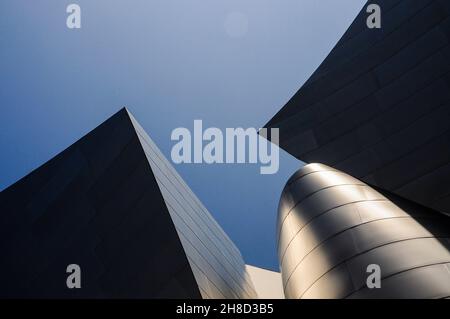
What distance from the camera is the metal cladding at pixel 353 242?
989 centimetres

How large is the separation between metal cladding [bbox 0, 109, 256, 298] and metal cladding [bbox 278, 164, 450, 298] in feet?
10.6

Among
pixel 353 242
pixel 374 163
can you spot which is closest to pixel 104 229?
pixel 353 242

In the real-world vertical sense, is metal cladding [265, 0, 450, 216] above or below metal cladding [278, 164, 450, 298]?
above

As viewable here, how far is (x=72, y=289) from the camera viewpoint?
14891 millimetres

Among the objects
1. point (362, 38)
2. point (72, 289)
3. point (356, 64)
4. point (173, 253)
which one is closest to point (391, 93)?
point (356, 64)

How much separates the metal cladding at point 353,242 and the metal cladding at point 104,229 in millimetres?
3220

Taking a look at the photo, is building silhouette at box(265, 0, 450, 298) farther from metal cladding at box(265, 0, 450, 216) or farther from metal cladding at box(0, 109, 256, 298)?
metal cladding at box(0, 109, 256, 298)

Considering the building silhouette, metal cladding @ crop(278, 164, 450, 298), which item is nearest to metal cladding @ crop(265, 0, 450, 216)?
the building silhouette

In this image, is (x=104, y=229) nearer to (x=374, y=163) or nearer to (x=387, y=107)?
(x=374, y=163)

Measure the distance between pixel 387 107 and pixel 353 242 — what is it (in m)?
10.5

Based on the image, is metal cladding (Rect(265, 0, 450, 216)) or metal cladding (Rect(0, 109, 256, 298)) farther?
metal cladding (Rect(265, 0, 450, 216))

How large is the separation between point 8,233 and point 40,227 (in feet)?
8.30

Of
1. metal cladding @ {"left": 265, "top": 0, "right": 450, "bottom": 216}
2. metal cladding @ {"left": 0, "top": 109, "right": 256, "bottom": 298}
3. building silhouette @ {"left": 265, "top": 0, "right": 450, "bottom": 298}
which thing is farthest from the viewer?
metal cladding @ {"left": 265, "top": 0, "right": 450, "bottom": 216}

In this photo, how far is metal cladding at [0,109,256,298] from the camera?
43.1 feet
